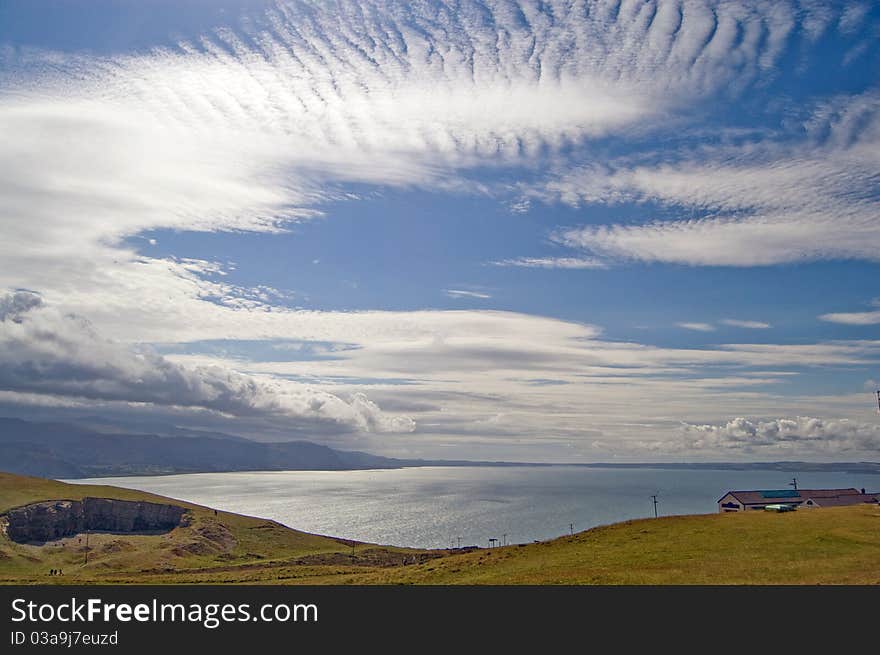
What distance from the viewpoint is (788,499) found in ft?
514

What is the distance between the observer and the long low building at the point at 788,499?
154500mm

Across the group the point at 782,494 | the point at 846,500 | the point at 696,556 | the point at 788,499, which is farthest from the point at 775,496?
the point at 696,556

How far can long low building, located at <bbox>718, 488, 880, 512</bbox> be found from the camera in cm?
15450

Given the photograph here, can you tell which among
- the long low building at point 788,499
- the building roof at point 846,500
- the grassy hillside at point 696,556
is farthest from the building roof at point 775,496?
the grassy hillside at point 696,556

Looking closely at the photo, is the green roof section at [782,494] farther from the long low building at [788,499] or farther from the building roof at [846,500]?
the building roof at [846,500]

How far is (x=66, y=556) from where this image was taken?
615ft

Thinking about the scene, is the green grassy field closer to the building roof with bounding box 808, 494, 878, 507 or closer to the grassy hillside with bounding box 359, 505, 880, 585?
the grassy hillside with bounding box 359, 505, 880, 585

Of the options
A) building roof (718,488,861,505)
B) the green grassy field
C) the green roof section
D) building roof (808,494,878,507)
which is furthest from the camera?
the green roof section

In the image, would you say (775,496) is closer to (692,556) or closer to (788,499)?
(788,499)

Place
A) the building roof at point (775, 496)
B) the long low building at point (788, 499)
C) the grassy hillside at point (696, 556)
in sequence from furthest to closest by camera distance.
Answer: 1. the building roof at point (775, 496)
2. the long low building at point (788, 499)
3. the grassy hillside at point (696, 556)

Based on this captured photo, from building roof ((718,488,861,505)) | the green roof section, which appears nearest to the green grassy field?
building roof ((718,488,861,505))
